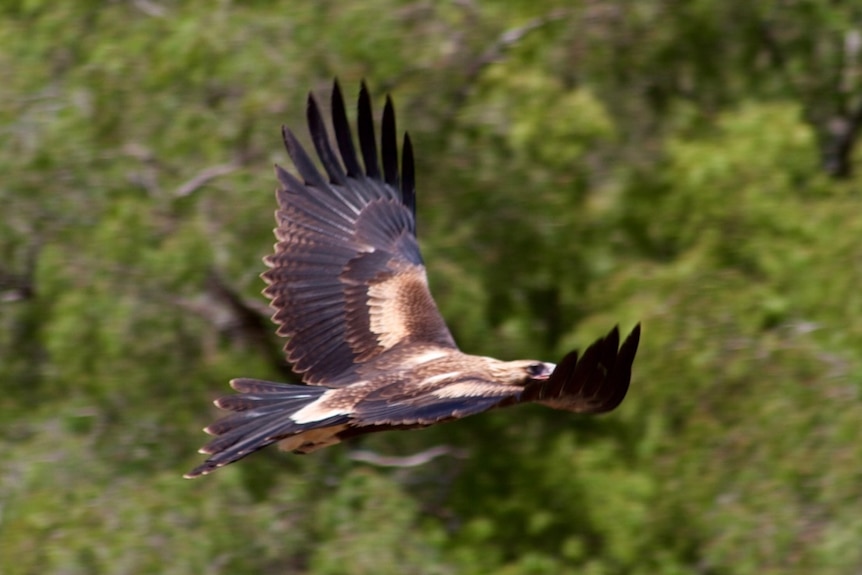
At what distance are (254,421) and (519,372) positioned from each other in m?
0.86

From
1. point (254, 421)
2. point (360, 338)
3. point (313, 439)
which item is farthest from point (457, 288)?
point (254, 421)

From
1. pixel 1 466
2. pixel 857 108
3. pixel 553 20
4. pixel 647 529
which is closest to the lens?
pixel 1 466

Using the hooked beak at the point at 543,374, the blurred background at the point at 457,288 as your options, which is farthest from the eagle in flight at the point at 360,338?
the blurred background at the point at 457,288

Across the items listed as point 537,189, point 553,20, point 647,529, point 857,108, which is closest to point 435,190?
point 537,189

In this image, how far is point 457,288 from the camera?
8.43m

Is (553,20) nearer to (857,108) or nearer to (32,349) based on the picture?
(857,108)

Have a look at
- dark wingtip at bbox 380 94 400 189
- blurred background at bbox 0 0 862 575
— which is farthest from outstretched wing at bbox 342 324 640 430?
blurred background at bbox 0 0 862 575

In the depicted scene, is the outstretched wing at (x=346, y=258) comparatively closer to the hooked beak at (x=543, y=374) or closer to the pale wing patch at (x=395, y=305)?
the pale wing patch at (x=395, y=305)

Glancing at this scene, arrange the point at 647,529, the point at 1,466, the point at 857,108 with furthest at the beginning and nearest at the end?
the point at 857,108 → the point at 647,529 → the point at 1,466

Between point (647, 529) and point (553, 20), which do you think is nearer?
point (647, 529)

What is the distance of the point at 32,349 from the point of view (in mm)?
8766

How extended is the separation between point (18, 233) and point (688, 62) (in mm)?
3404

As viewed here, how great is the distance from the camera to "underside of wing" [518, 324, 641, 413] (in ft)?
18.2

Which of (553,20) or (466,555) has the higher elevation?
(553,20)
